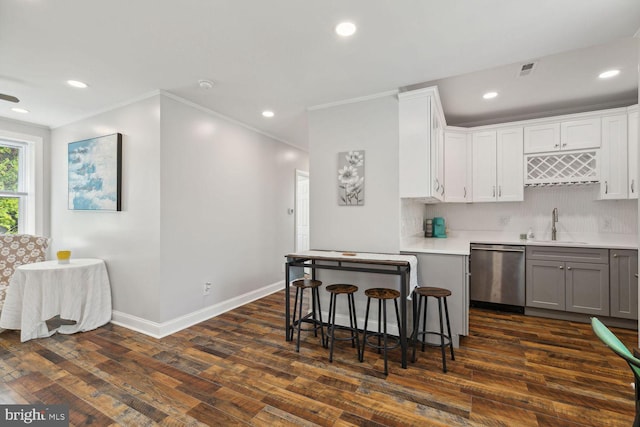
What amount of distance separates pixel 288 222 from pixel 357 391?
3366 mm

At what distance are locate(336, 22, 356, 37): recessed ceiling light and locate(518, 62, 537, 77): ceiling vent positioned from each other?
5.79ft

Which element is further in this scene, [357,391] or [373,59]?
[373,59]

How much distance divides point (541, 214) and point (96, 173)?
5853mm

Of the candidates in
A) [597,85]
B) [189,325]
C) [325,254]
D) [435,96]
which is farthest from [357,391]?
[597,85]

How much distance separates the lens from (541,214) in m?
4.09

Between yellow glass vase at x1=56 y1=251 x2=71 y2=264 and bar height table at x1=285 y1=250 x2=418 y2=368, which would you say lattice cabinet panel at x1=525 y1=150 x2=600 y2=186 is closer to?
bar height table at x1=285 y1=250 x2=418 y2=368

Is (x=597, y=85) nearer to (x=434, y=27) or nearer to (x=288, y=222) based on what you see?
(x=434, y=27)

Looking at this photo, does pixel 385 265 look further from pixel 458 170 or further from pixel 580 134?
pixel 580 134

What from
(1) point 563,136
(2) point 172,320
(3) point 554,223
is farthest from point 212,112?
(3) point 554,223

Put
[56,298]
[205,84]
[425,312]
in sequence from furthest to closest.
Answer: [56,298], [205,84], [425,312]

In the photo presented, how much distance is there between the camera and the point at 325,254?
2998 mm

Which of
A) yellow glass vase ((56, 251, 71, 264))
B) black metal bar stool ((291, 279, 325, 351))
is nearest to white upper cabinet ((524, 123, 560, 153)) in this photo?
black metal bar stool ((291, 279, 325, 351))

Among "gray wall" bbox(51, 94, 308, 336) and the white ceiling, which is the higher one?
the white ceiling

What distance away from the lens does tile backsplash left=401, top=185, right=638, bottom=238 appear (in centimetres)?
368
